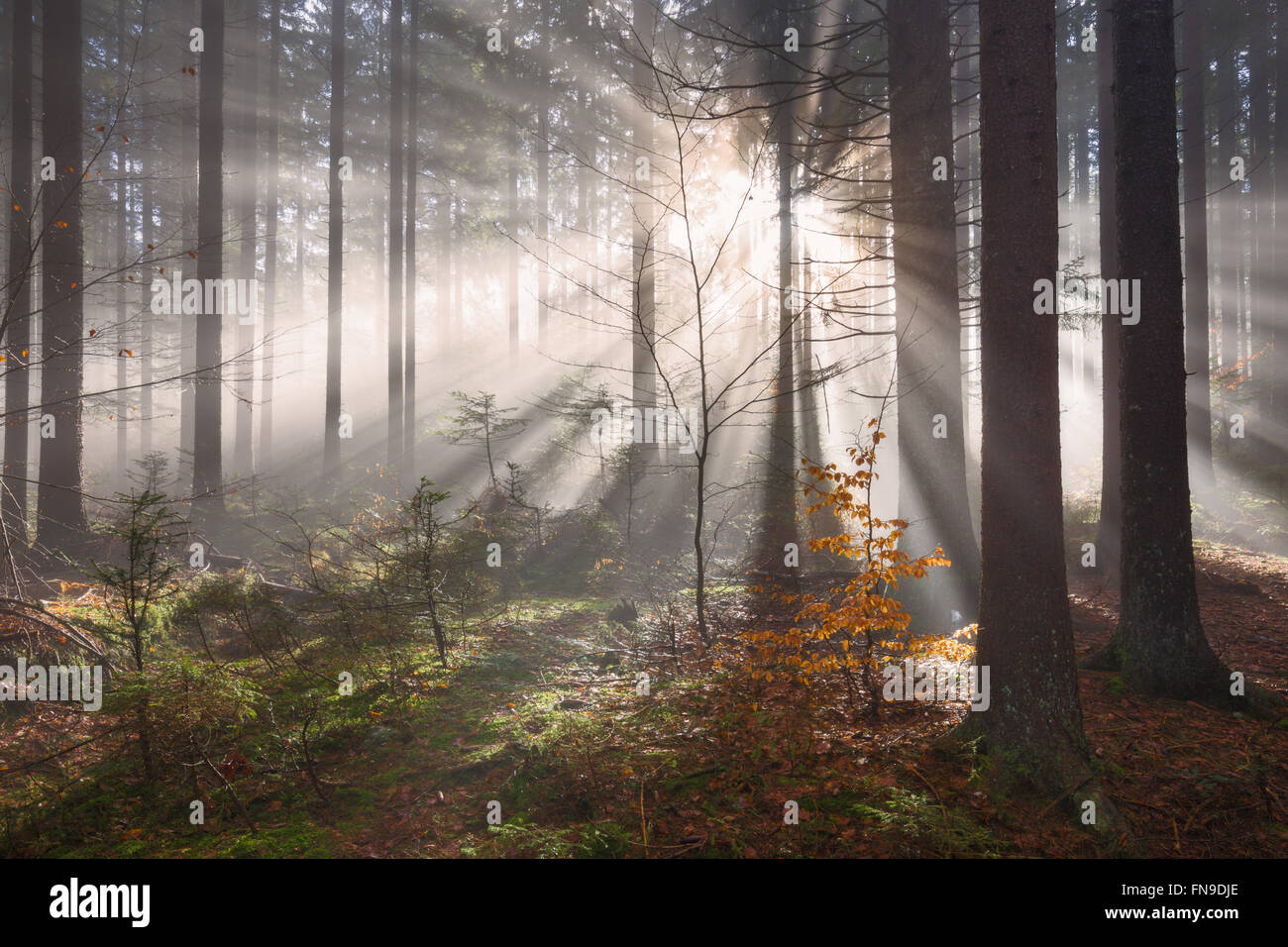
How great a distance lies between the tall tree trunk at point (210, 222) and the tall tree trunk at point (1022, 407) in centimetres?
1451

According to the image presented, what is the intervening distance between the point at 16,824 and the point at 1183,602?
28.9 ft

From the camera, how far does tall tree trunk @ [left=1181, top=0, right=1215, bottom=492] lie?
14758 mm

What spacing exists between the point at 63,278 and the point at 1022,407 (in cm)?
1363

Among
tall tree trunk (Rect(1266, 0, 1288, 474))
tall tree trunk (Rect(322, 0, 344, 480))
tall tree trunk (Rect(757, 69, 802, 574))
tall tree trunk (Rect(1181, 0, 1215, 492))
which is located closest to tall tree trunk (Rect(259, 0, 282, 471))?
tall tree trunk (Rect(322, 0, 344, 480))

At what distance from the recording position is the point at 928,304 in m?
7.18

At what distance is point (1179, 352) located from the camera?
17.4ft

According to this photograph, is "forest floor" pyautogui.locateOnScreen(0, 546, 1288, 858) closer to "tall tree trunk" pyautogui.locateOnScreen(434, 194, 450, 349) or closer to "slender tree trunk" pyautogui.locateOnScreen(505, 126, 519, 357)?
"slender tree trunk" pyautogui.locateOnScreen(505, 126, 519, 357)

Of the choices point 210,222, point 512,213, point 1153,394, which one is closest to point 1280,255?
point 1153,394

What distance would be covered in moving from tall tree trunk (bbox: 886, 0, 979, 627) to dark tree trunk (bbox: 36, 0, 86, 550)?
12.2 metres

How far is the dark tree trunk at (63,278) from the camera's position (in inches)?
379

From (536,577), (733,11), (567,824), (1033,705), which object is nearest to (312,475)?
(536,577)

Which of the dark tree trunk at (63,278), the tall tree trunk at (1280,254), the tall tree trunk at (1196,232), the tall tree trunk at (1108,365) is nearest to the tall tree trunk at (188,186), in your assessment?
the dark tree trunk at (63,278)

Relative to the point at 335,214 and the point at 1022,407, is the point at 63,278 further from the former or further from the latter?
the point at 1022,407

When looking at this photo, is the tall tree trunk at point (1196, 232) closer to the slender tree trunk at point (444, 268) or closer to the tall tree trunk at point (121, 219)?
the slender tree trunk at point (444, 268)
